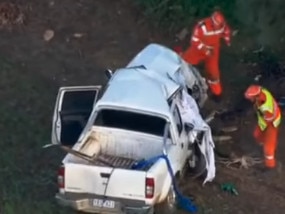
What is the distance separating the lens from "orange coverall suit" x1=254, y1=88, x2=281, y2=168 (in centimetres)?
1577

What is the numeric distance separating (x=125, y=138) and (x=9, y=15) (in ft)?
23.3

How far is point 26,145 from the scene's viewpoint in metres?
16.6

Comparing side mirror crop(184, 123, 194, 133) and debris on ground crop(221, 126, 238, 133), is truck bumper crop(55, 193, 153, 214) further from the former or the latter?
debris on ground crop(221, 126, 238, 133)

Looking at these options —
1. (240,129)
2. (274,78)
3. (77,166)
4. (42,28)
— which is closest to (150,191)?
(77,166)

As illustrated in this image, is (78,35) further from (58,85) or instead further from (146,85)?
(146,85)

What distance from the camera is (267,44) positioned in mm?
19344

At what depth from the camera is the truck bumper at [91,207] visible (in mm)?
14016

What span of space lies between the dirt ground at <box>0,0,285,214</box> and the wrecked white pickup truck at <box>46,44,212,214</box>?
0.73 metres

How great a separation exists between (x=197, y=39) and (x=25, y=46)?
13.9ft

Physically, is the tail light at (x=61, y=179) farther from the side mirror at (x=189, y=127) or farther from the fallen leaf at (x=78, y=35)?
the fallen leaf at (x=78, y=35)

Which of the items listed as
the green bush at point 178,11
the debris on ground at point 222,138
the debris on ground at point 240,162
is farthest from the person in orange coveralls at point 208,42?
the green bush at point 178,11

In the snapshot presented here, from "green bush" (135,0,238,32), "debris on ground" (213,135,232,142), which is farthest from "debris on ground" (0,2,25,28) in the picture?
"debris on ground" (213,135,232,142)

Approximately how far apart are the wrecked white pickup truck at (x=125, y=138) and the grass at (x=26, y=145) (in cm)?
64

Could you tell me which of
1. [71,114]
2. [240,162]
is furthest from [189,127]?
[71,114]
